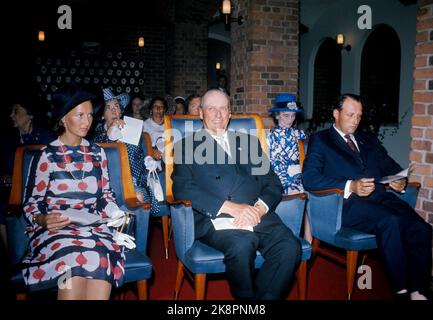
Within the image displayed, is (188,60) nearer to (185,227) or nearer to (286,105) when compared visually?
(286,105)

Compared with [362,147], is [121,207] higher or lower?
lower

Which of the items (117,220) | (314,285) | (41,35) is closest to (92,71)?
(41,35)

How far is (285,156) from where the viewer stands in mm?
3465

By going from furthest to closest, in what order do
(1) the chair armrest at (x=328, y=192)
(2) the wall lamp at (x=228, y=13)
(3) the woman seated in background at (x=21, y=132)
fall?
(2) the wall lamp at (x=228, y=13), (3) the woman seated in background at (x=21, y=132), (1) the chair armrest at (x=328, y=192)

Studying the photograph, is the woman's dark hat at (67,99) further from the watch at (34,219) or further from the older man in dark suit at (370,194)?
the older man in dark suit at (370,194)

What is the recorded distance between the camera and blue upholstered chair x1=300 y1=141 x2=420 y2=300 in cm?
253

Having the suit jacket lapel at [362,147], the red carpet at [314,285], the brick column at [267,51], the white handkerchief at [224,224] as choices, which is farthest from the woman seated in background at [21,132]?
the suit jacket lapel at [362,147]

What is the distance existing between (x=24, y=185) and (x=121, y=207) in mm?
623

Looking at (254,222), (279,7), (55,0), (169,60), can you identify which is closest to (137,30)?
(169,60)

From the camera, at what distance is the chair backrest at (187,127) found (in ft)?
8.65

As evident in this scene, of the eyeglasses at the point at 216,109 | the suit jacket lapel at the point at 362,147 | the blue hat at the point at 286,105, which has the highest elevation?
the blue hat at the point at 286,105

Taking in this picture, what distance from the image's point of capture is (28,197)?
2.09 metres

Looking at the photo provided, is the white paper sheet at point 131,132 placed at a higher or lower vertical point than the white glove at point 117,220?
higher
